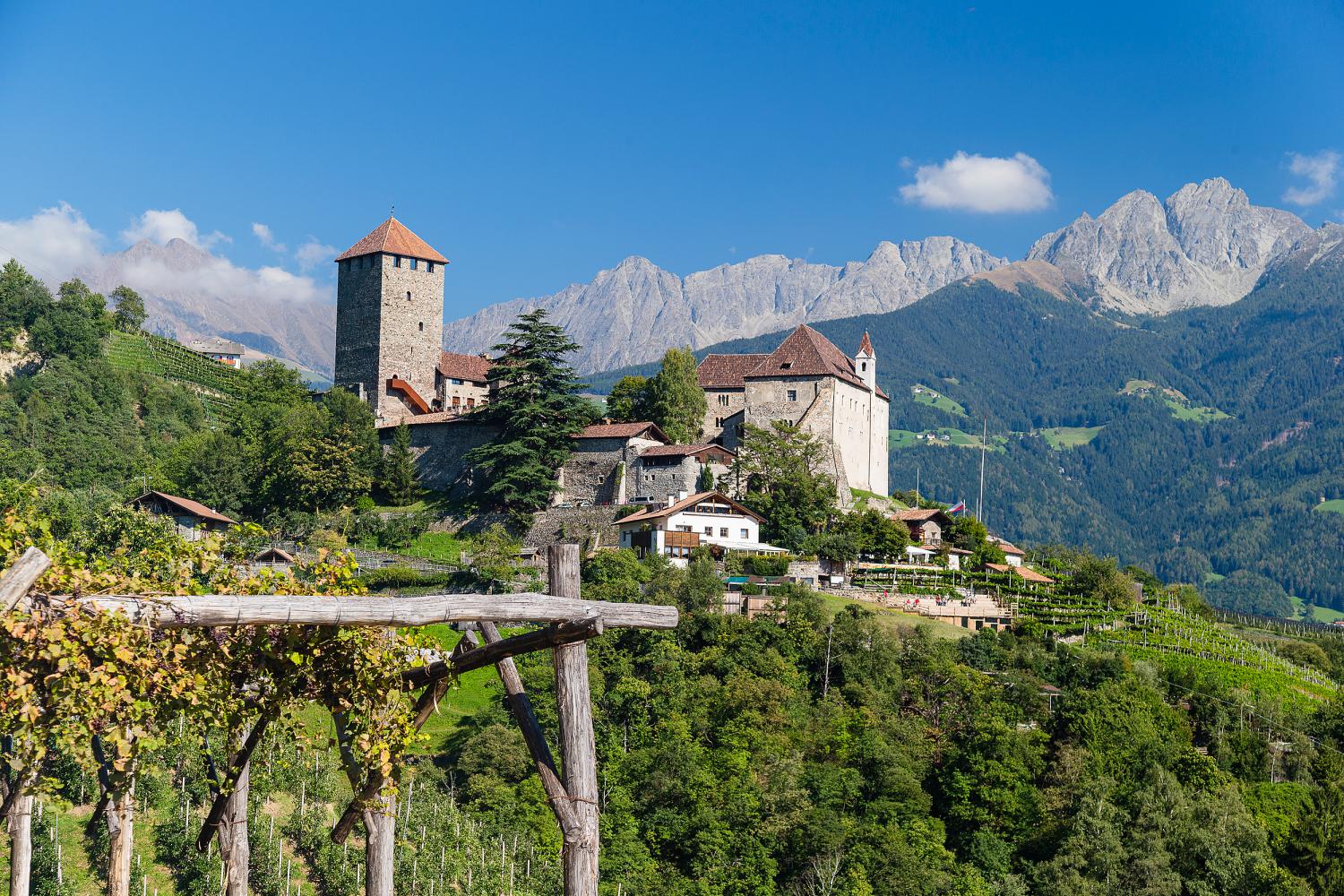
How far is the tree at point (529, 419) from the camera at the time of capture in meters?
55.0

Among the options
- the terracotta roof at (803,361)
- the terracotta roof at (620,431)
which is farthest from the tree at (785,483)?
the terracotta roof at (620,431)

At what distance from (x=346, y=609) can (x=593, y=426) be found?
5032 cm

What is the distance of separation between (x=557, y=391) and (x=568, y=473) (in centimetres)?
357

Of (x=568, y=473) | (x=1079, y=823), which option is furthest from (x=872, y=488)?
(x=1079, y=823)

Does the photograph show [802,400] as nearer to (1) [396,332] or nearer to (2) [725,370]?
(2) [725,370]

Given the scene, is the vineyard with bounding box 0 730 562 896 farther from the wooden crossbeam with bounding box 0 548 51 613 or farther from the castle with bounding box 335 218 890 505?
the castle with bounding box 335 218 890 505

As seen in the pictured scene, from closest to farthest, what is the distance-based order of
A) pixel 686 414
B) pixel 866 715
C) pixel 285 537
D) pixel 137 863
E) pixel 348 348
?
pixel 137 863 → pixel 866 715 → pixel 285 537 → pixel 686 414 → pixel 348 348

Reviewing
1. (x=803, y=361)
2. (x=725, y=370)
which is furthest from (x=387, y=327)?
(x=803, y=361)

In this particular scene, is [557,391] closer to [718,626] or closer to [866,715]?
[718,626]

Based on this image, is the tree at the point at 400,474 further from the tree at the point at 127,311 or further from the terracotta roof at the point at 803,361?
the tree at the point at 127,311

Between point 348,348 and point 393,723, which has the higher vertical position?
point 348,348

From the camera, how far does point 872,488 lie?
68.1m

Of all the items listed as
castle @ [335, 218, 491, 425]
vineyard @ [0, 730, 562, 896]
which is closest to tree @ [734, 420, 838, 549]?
castle @ [335, 218, 491, 425]

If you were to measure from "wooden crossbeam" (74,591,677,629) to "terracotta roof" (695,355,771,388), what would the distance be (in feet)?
181
